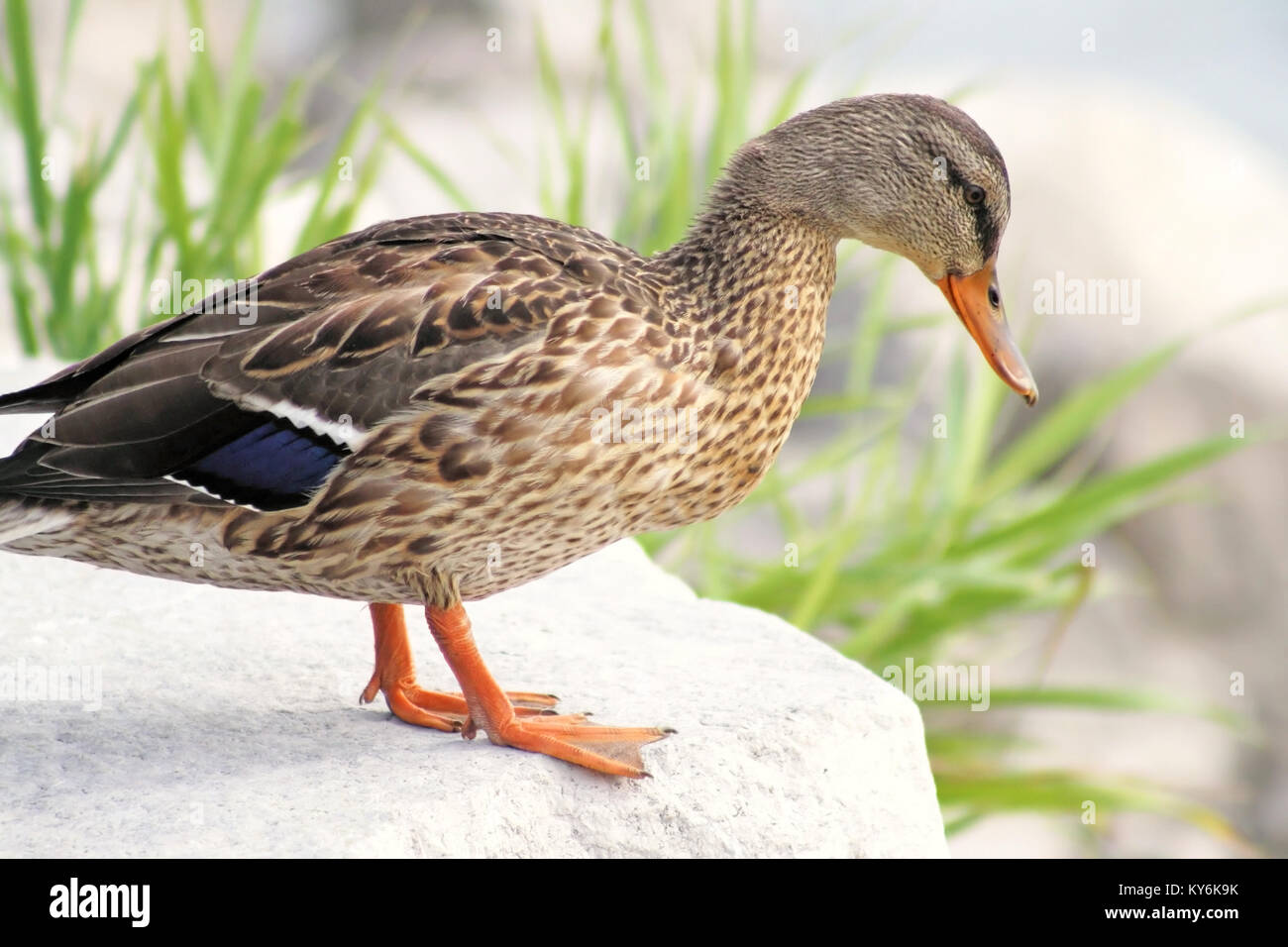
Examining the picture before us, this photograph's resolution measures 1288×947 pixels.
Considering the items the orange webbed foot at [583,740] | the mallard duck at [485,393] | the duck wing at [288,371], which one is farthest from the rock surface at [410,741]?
the duck wing at [288,371]

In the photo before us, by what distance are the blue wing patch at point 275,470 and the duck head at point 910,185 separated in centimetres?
103

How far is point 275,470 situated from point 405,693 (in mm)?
701

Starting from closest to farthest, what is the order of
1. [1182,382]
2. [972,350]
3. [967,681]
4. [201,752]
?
1. [201,752]
2. [967,681]
3. [972,350]
4. [1182,382]

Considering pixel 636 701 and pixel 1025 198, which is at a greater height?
pixel 1025 198

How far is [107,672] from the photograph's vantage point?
11.5 feet

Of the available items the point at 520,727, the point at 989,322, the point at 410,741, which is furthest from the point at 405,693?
the point at 989,322

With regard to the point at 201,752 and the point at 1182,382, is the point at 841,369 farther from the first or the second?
the point at 201,752

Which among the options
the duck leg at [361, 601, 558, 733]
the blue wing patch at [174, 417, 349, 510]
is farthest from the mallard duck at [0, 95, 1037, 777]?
the duck leg at [361, 601, 558, 733]

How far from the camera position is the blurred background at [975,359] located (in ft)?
16.8

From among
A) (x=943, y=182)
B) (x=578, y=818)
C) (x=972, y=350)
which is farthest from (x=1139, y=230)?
(x=578, y=818)

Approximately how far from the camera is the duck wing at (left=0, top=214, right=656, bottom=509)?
116 inches

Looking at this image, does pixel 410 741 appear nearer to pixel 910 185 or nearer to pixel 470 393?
pixel 470 393

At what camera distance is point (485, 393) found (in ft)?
9.61

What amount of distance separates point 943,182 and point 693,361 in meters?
0.60
